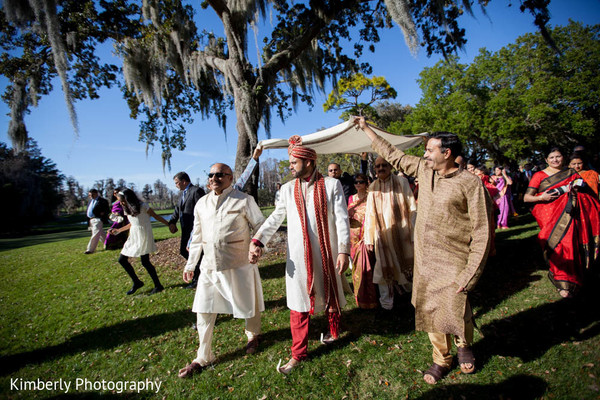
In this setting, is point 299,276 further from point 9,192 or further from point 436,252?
point 9,192

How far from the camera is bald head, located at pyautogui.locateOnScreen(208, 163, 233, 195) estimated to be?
296 centimetres

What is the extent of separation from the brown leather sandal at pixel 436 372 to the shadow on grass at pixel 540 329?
49 centimetres

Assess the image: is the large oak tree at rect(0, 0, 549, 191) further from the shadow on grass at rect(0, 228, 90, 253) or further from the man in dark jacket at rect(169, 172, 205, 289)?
the shadow on grass at rect(0, 228, 90, 253)

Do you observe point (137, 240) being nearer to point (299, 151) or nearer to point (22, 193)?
point (299, 151)

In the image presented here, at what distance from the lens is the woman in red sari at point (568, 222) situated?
3.60m

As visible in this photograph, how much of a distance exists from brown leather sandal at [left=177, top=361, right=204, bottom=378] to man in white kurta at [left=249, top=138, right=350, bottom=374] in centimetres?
92

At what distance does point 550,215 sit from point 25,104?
11608 mm

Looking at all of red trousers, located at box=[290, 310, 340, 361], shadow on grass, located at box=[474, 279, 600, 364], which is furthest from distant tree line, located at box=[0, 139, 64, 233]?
shadow on grass, located at box=[474, 279, 600, 364]

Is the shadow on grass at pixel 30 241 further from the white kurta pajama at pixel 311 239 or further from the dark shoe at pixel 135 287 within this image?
the white kurta pajama at pixel 311 239

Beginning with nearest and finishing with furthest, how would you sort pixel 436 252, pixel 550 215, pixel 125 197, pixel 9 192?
pixel 436 252
pixel 550 215
pixel 125 197
pixel 9 192

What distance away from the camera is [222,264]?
9.41 ft

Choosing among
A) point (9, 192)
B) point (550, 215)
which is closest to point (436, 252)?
point (550, 215)

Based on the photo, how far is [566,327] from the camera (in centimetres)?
298
